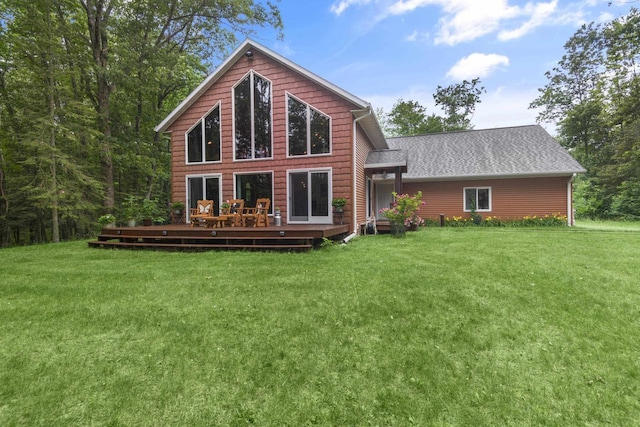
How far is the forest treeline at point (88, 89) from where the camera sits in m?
10.6

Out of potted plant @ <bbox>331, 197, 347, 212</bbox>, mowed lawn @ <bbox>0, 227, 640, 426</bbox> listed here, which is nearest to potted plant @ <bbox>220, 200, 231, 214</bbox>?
potted plant @ <bbox>331, 197, 347, 212</bbox>

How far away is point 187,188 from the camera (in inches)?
426

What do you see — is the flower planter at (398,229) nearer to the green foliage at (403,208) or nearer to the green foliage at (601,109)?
the green foliage at (403,208)

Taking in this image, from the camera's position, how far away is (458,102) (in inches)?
1087

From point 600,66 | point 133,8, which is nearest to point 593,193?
point 600,66

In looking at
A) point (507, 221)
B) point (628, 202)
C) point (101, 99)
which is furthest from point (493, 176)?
point (101, 99)

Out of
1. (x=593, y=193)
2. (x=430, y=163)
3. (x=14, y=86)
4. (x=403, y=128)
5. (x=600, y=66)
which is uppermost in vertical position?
(x=600, y=66)

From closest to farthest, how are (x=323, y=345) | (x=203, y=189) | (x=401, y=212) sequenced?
(x=323, y=345) → (x=401, y=212) → (x=203, y=189)

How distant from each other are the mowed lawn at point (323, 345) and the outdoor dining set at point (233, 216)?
322 centimetres

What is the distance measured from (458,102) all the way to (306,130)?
23.3m

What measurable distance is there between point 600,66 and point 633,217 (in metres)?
15.4

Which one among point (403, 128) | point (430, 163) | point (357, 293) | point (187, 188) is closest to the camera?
point (357, 293)

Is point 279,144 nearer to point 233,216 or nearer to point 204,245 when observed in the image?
point 233,216

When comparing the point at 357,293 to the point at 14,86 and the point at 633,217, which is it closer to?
the point at 14,86
